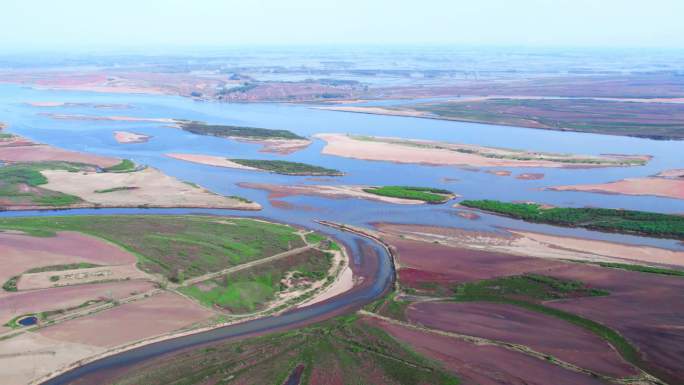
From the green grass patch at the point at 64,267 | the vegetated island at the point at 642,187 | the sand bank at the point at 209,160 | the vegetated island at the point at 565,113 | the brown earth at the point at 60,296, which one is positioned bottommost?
the brown earth at the point at 60,296

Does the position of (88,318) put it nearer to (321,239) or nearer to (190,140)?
(321,239)

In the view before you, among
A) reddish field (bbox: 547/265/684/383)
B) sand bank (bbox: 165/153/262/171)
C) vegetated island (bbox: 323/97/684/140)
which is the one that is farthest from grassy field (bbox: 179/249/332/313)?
vegetated island (bbox: 323/97/684/140)

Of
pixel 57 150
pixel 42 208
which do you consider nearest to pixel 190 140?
pixel 57 150

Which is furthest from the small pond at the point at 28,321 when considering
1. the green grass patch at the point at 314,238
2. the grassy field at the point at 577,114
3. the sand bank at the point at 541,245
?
the grassy field at the point at 577,114

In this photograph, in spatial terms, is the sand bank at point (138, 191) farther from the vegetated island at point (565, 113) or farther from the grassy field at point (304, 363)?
the vegetated island at point (565, 113)

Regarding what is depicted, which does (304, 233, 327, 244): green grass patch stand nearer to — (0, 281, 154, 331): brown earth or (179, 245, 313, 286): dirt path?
(179, 245, 313, 286): dirt path
